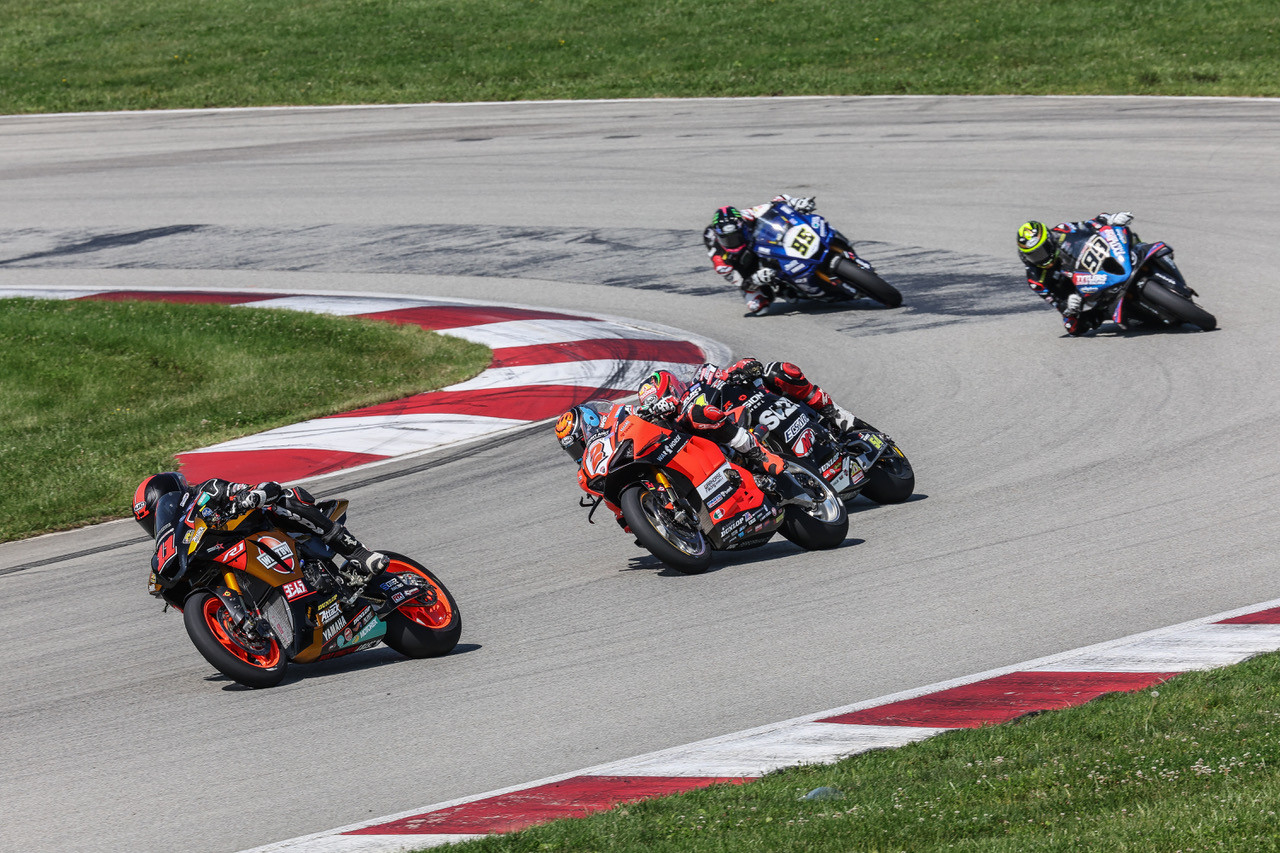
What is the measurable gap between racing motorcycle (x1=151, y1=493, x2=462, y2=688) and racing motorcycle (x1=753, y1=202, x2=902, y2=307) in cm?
1017

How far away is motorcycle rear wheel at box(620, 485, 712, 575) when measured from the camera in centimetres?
948

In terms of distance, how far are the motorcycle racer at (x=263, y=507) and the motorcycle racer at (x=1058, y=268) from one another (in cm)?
959

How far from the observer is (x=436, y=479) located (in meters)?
12.5

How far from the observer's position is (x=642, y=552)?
1045 centimetres

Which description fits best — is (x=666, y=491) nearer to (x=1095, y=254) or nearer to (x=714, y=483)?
(x=714, y=483)

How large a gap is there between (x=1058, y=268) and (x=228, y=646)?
35.6 feet

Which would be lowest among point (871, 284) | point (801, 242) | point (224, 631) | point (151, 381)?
point (151, 381)

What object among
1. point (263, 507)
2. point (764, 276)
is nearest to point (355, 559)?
point (263, 507)

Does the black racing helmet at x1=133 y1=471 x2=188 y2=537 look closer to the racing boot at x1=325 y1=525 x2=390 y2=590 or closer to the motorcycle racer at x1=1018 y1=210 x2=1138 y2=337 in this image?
the racing boot at x1=325 y1=525 x2=390 y2=590

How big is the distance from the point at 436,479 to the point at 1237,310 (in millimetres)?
9147

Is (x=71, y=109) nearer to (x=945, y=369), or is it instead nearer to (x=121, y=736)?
(x=945, y=369)

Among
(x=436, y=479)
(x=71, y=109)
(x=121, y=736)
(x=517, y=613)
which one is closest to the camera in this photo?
(x=121, y=736)

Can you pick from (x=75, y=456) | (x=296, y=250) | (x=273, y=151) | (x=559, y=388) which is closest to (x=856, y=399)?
(x=559, y=388)

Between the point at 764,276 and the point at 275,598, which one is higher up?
the point at 275,598
